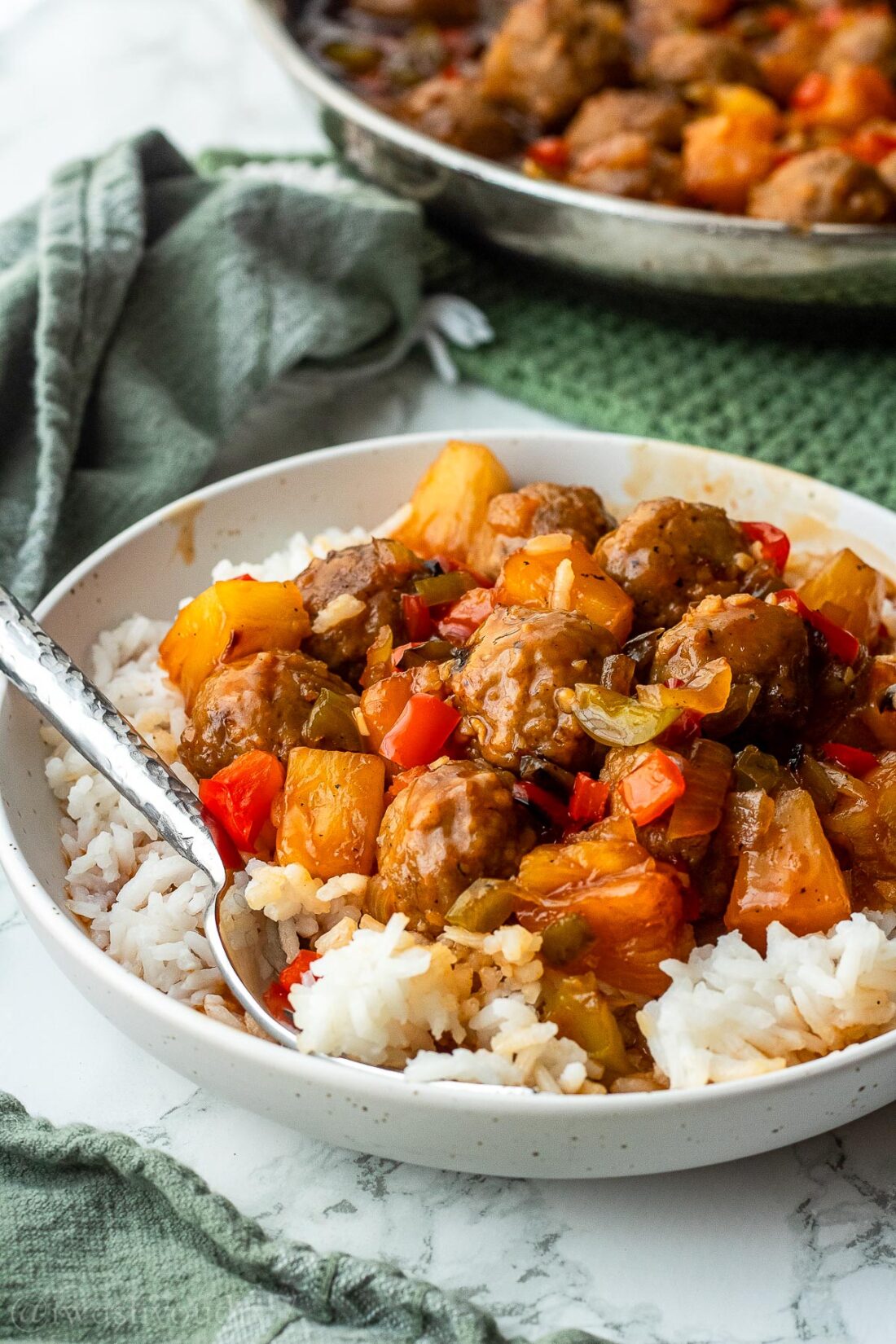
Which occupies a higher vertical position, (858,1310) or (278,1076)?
(278,1076)

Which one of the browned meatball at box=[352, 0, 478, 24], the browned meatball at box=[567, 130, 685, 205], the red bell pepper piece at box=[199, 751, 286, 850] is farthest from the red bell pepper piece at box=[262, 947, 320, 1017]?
the browned meatball at box=[352, 0, 478, 24]

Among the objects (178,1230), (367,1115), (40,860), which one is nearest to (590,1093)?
(367,1115)

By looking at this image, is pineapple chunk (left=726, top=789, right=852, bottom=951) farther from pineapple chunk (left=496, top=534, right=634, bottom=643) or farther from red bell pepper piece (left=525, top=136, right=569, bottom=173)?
red bell pepper piece (left=525, top=136, right=569, bottom=173)

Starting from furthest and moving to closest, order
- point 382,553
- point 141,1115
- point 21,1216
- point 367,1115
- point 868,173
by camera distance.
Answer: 1. point 868,173
2. point 382,553
3. point 141,1115
4. point 21,1216
5. point 367,1115

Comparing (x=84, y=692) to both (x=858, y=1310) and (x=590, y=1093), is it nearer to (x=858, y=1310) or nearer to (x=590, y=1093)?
(x=590, y=1093)

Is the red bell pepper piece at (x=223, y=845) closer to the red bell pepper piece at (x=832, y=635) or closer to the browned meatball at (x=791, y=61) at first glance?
the red bell pepper piece at (x=832, y=635)

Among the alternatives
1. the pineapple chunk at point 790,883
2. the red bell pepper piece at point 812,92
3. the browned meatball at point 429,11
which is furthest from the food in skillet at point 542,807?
the browned meatball at point 429,11

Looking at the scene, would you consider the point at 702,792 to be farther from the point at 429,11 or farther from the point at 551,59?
the point at 429,11
